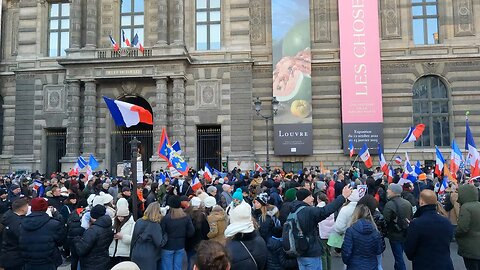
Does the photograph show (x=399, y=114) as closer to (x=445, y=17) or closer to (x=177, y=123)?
(x=445, y=17)

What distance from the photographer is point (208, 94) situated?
29859mm

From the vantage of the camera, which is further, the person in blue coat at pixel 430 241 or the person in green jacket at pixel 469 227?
the person in green jacket at pixel 469 227

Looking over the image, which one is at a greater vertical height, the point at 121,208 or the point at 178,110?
the point at 178,110

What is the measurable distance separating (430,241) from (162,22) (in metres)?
25.8

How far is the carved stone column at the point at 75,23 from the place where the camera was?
98.6 ft

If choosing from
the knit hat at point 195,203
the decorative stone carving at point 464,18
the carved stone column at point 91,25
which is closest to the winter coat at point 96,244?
the knit hat at point 195,203

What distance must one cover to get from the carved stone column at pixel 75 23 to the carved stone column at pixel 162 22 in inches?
216

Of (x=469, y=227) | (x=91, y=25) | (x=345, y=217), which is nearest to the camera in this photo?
(x=469, y=227)

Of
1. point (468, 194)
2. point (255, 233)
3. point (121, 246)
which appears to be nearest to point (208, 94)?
point (121, 246)

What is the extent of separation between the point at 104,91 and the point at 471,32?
2430 centimetres

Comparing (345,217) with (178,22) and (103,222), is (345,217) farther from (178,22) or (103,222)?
(178,22)

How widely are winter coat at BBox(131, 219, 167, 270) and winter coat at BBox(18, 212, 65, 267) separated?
126cm

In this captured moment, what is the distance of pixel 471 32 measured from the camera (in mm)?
29625

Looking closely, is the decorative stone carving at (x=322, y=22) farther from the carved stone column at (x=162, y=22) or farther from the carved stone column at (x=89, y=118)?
the carved stone column at (x=89, y=118)
